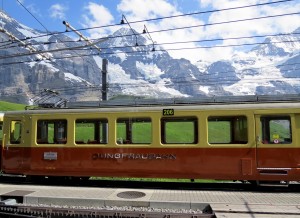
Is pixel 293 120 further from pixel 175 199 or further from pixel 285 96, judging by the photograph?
pixel 175 199

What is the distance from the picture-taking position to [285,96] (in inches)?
523

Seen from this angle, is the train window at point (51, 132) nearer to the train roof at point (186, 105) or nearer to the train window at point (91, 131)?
the train roof at point (186, 105)

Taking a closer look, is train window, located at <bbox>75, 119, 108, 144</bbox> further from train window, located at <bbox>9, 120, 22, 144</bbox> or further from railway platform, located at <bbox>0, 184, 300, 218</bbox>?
train window, located at <bbox>9, 120, 22, 144</bbox>

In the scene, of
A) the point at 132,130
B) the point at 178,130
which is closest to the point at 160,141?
the point at 178,130

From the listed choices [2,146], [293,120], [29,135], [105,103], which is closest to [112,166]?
[105,103]

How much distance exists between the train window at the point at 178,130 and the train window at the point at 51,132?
367 centimetres

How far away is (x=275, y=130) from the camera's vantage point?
1289 centimetres

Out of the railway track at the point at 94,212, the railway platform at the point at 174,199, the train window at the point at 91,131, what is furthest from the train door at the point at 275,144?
the train window at the point at 91,131

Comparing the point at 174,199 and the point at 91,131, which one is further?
the point at 91,131

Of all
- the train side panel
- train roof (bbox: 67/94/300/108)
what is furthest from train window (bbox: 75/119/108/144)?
train roof (bbox: 67/94/300/108)

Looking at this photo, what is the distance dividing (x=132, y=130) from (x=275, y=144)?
4.74 metres

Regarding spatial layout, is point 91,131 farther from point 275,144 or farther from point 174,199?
point 275,144

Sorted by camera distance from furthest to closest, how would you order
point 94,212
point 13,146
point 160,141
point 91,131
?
point 13,146 → point 91,131 → point 160,141 → point 94,212

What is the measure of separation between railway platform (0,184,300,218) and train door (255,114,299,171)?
0.86 meters
